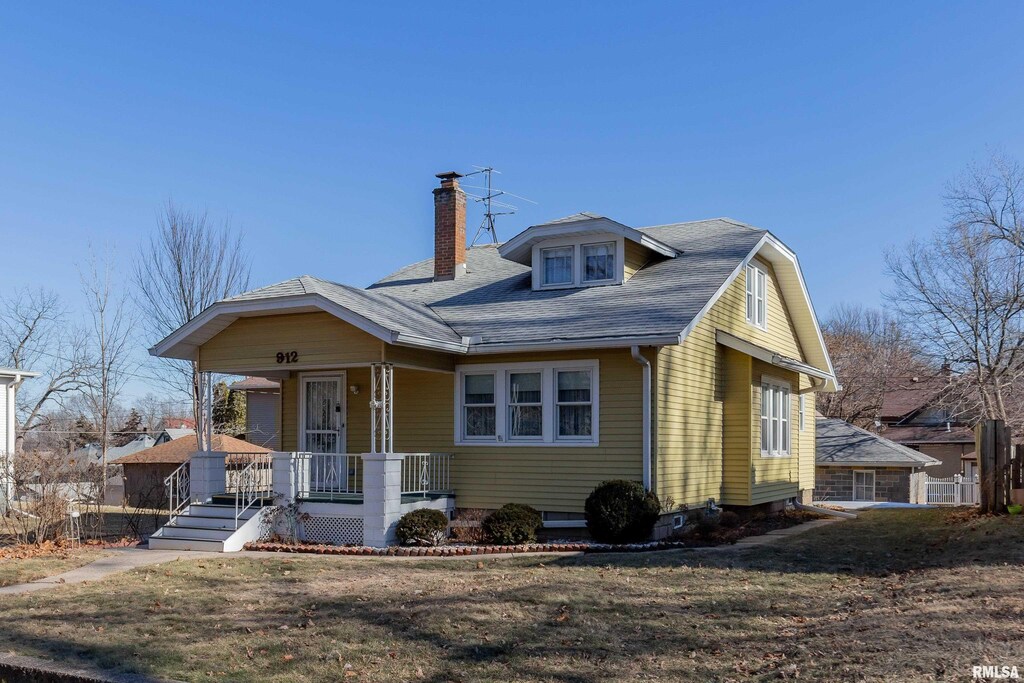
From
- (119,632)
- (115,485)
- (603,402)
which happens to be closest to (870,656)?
(119,632)

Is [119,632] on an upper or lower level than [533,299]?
lower

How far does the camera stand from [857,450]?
31828mm

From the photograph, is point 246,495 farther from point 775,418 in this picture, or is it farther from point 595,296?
point 775,418

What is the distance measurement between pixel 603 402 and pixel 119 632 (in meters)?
8.83

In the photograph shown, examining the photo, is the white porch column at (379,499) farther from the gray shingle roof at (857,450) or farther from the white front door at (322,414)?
the gray shingle roof at (857,450)

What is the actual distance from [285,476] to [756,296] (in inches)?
427

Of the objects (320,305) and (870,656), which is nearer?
(870,656)

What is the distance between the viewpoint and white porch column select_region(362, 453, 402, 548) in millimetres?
14531

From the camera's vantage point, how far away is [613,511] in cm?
1440

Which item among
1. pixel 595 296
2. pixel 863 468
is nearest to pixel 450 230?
pixel 595 296

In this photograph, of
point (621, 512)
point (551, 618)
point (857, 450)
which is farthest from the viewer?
point (857, 450)

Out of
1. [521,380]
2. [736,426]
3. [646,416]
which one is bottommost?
[736,426]

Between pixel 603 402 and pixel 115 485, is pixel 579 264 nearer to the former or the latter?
pixel 603 402

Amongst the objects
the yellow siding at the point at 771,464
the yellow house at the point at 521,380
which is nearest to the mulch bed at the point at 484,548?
the yellow house at the point at 521,380
